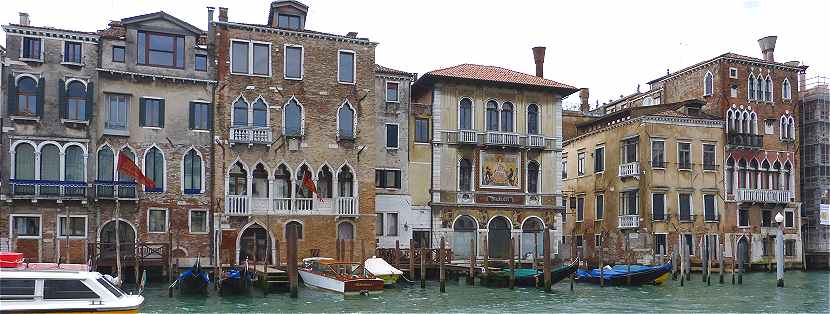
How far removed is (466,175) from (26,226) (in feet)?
47.7

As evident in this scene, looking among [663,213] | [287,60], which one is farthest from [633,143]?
[287,60]

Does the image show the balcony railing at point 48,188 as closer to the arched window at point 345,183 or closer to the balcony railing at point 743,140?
the arched window at point 345,183

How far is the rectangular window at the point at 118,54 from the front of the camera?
2788cm

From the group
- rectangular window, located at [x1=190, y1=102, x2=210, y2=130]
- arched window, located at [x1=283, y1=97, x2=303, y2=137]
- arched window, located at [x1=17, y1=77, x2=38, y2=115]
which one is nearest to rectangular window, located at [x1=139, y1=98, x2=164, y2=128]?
rectangular window, located at [x1=190, y1=102, x2=210, y2=130]

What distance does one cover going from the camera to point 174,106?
28531 mm

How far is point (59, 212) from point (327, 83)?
8.99 m

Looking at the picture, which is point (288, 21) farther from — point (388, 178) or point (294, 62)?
point (388, 178)

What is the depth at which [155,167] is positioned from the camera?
28.3 m

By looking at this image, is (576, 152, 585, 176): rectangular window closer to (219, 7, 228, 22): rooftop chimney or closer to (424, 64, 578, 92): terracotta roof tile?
(424, 64, 578, 92): terracotta roof tile

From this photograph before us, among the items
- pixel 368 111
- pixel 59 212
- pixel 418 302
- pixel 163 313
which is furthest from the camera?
pixel 368 111

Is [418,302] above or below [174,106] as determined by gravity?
below

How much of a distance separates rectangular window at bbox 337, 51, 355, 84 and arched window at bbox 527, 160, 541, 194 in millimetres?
7634

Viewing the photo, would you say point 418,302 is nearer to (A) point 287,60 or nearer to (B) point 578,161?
(A) point 287,60

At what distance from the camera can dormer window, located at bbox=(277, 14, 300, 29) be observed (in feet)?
98.8
